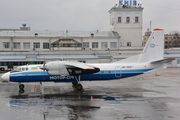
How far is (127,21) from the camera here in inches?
2724

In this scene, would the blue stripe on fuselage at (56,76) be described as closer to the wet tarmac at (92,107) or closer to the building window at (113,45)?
the wet tarmac at (92,107)

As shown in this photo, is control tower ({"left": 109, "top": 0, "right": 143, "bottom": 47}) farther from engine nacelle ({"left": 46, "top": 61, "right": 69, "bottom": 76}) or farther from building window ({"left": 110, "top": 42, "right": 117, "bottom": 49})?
engine nacelle ({"left": 46, "top": 61, "right": 69, "bottom": 76})

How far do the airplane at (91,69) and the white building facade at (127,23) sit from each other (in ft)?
143

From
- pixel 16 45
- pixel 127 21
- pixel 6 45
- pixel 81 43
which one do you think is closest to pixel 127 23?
pixel 127 21

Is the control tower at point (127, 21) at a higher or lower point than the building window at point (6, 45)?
higher

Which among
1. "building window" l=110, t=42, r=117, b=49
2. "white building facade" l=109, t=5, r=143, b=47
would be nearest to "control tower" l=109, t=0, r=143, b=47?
"white building facade" l=109, t=5, r=143, b=47

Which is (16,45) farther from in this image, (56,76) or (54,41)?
(56,76)

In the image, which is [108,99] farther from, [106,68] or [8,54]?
Result: [8,54]

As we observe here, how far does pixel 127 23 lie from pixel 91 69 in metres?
49.1

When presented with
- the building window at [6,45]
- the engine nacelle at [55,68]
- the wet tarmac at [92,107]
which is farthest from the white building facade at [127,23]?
the wet tarmac at [92,107]

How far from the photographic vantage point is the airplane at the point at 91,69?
914 inches

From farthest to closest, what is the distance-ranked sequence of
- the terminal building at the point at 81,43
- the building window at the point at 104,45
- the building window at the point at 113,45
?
the building window at the point at 113,45 → the building window at the point at 104,45 → the terminal building at the point at 81,43

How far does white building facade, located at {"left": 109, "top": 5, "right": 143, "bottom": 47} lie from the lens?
68438 millimetres

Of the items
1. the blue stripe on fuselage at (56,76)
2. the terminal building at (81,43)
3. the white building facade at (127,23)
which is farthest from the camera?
the white building facade at (127,23)
